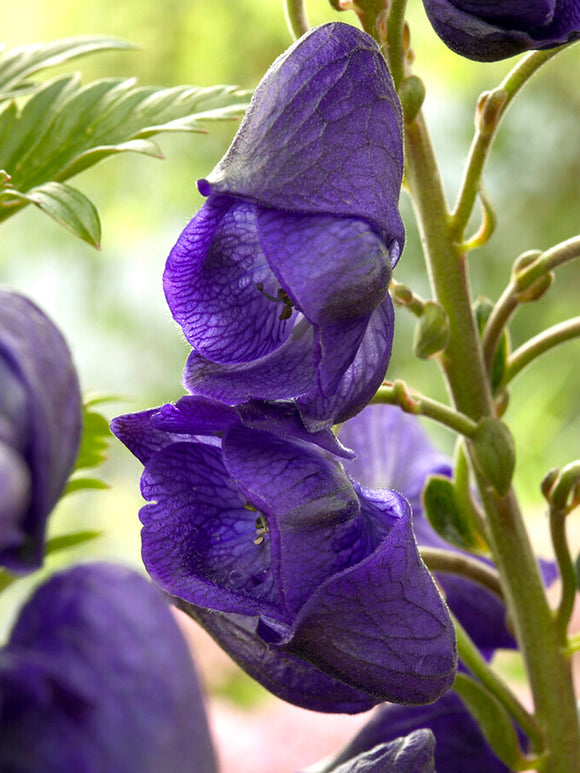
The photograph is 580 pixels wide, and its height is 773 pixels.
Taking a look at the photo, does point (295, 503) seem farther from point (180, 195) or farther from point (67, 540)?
point (180, 195)

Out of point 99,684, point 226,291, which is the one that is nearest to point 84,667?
point 99,684

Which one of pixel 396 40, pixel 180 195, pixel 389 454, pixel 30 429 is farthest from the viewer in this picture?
pixel 180 195

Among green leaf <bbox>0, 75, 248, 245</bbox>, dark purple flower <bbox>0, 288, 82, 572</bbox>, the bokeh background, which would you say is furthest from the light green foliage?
the bokeh background

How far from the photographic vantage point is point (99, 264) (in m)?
2.02

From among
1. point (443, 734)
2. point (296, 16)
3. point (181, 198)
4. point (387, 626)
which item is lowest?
point (181, 198)

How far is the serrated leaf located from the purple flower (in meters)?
0.10

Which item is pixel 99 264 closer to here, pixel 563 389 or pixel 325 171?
pixel 563 389

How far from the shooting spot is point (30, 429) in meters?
0.19

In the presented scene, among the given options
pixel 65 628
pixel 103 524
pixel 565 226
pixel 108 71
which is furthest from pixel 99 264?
pixel 65 628

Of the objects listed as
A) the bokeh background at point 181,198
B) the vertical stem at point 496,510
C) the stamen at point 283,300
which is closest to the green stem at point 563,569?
the vertical stem at point 496,510

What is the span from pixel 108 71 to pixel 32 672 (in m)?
1.67

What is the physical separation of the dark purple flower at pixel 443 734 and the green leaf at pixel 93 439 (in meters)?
0.12

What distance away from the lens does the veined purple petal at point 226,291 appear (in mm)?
259

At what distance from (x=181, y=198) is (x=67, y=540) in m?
1.63
